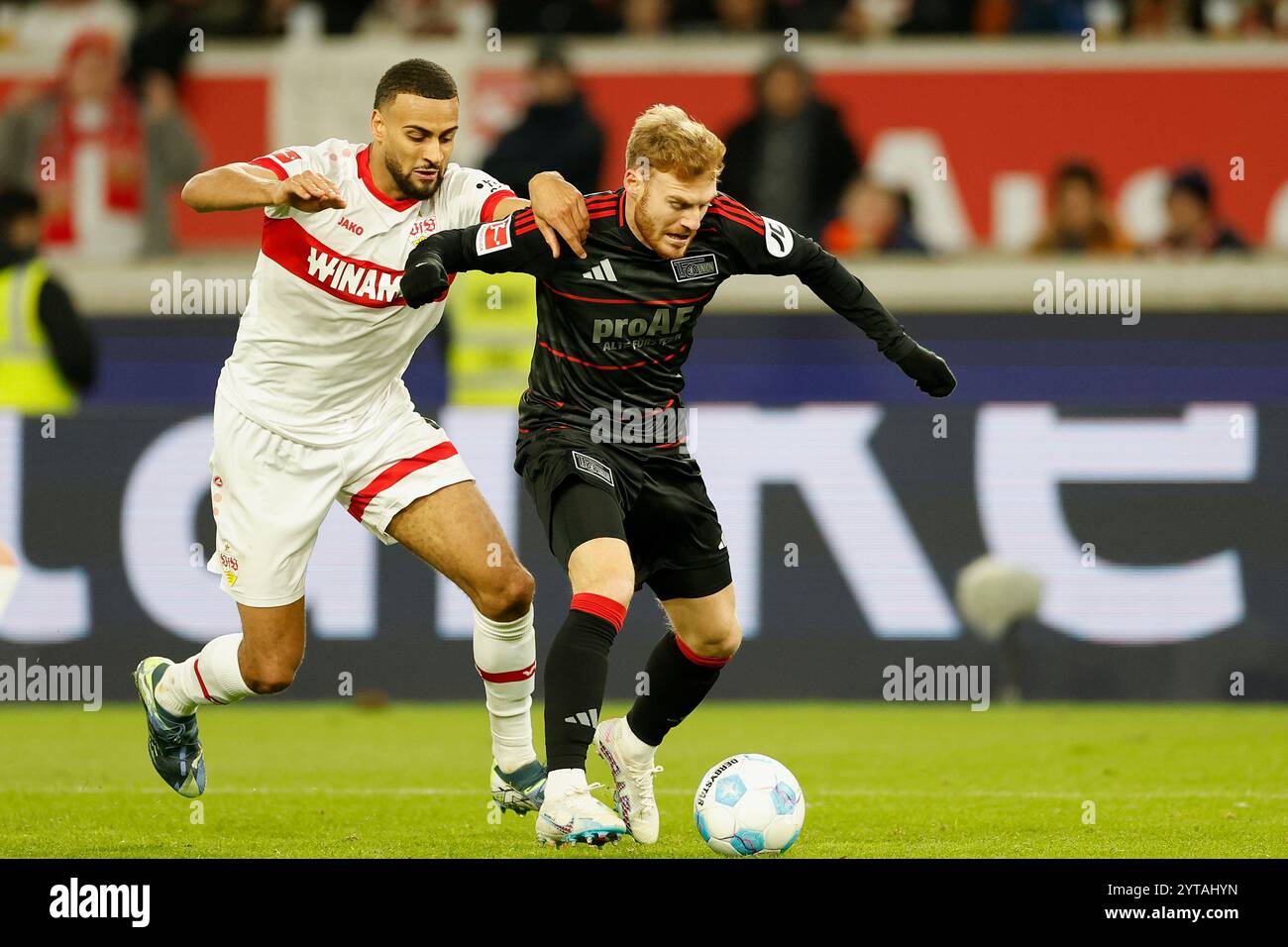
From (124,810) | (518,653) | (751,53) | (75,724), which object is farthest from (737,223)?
(751,53)

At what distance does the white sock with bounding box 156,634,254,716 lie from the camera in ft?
21.7

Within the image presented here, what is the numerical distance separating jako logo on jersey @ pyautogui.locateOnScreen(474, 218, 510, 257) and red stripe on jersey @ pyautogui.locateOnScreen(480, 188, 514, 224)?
36 cm

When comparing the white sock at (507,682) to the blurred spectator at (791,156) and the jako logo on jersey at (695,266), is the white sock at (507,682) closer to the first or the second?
the jako logo on jersey at (695,266)

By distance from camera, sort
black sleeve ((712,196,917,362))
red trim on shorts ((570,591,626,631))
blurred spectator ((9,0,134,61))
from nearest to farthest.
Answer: red trim on shorts ((570,591,626,631)) → black sleeve ((712,196,917,362)) → blurred spectator ((9,0,134,61))

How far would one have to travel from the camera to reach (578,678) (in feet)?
18.5

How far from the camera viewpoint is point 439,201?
21.5 feet

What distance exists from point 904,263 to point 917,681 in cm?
264

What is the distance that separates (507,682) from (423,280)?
1.48 metres

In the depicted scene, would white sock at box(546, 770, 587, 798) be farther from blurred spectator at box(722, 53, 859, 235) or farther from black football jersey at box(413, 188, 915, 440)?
blurred spectator at box(722, 53, 859, 235)

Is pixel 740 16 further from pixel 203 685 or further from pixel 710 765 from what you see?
pixel 203 685

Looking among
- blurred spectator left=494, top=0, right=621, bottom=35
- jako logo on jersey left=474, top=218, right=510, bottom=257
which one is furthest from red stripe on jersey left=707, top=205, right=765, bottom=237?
blurred spectator left=494, top=0, right=621, bottom=35

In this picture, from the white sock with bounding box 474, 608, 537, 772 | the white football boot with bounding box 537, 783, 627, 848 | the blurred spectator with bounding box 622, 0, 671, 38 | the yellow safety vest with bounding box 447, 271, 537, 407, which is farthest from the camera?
the blurred spectator with bounding box 622, 0, 671, 38

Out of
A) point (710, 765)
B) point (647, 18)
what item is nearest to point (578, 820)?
point (710, 765)
